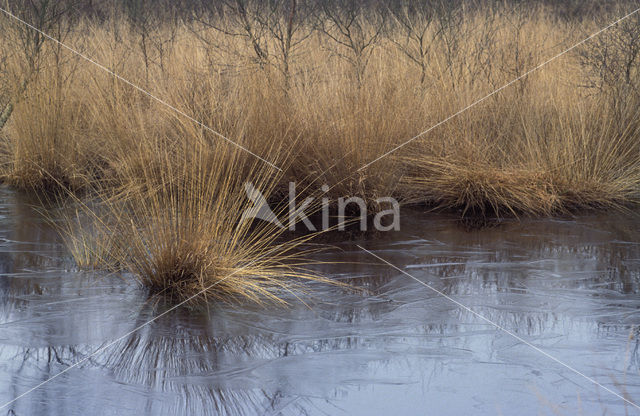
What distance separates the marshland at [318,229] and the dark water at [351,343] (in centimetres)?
1

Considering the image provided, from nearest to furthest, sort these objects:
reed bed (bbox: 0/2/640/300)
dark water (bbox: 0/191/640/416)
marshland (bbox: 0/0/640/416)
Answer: dark water (bbox: 0/191/640/416) → marshland (bbox: 0/0/640/416) → reed bed (bbox: 0/2/640/300)

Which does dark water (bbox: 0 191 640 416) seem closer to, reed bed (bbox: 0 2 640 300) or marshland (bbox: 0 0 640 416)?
marshland (bbox: 0 0 640 416)

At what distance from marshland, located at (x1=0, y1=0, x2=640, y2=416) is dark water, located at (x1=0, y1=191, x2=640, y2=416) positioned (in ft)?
0.05

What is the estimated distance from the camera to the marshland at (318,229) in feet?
11.0

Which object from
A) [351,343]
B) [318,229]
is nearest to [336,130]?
[318,229]

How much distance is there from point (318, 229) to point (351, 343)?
93.0 inches

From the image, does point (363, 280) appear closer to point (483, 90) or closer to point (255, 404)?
point (255, 404)

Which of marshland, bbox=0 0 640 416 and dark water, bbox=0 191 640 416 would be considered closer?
dark water, bbox=0 191 640 416

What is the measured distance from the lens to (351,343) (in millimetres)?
3697

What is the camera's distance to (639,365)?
3.47 m

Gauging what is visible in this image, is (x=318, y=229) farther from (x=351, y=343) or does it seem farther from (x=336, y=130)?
(x=351, y=343)

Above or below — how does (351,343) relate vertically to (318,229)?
below

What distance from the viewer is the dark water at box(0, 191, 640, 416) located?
313cm

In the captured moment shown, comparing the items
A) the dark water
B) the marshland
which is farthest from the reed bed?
the dark water
